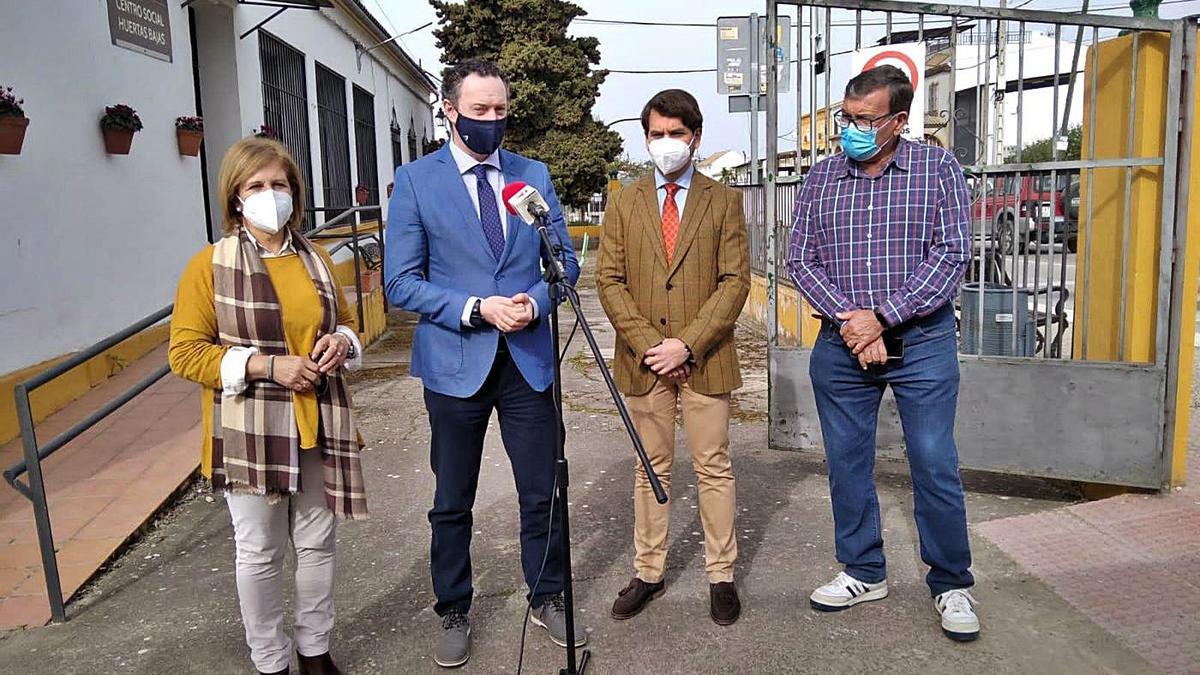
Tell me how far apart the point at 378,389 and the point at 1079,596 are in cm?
533

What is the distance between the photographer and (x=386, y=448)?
224 inches

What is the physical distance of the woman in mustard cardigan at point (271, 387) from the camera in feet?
8.66

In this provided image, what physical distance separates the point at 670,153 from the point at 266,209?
53.5 inches

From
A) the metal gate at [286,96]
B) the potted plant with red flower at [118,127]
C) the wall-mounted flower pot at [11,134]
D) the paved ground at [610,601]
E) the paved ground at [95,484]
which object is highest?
the metal gate at [286,96]

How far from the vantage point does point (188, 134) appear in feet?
26.3

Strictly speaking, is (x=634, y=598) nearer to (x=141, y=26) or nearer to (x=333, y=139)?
(x=141, y=26)

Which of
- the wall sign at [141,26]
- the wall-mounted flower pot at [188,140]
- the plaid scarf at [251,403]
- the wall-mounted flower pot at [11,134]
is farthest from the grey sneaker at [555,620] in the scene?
the wall-mounted flower pot at [188,140]

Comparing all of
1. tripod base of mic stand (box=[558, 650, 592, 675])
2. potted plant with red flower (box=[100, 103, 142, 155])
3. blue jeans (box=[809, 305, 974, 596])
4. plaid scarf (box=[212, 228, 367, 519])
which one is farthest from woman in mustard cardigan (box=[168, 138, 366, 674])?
potted plant with red flower (box=[100, 103, 142, 155])

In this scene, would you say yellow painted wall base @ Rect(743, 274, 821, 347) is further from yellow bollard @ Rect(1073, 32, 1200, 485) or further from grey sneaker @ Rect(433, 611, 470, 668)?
grey sneaker @ Rect(433, 611, 470, 668)

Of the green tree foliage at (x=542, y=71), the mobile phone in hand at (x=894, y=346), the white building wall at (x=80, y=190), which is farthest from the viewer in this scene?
the green tree foliage at (x=542, y=71)

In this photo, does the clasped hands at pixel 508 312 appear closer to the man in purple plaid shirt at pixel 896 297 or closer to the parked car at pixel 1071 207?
the man in purple plaid shirt at pixel 896 297

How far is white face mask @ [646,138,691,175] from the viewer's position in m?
3.21

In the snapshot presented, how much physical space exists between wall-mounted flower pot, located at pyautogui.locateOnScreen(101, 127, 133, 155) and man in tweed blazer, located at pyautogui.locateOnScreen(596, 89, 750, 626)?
4.83 meters

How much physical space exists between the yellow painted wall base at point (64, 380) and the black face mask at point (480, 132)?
3.19 meters
